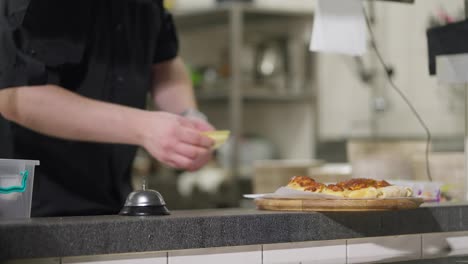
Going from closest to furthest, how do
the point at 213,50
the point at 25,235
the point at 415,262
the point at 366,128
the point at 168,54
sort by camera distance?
the point at 25,235 → the point at 415,262 → the point at 168,54 → the point at 366,128 → the point at 213,50

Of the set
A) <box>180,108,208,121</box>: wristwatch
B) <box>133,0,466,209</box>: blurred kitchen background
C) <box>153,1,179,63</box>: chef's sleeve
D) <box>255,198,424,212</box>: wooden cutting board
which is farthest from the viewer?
<box>133,0,466,209</box>: blurred kitchen background

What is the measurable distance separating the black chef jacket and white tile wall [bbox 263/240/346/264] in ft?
2.30

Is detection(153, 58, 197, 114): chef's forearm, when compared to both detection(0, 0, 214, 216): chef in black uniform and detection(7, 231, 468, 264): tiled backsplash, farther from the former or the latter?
detection(7, 231, 468, 264): tiled backsplash

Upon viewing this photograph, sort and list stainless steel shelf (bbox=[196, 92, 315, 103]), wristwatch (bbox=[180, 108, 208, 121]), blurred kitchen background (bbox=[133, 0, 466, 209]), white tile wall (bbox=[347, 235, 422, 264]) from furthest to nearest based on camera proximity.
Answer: stainless steel shelf (bbox=[196, 92, 315, 103]) → blurred kitchen background (bbox=[133, 0, 466, 209]) → wristwatch (bbox=[180, 108, 208, 121]) → white tile wall (bbox=[347, 235, 422, 264])

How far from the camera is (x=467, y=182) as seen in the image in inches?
83.1

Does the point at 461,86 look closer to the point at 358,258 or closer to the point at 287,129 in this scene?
the point at 287,129

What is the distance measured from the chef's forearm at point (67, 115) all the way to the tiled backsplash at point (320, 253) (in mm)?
533

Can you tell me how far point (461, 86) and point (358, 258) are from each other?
219 centimetres

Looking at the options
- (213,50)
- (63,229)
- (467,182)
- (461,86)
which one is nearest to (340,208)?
(63,229)

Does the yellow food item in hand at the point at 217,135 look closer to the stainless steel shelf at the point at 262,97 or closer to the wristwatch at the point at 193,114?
the wristwatch at the point at 193,114

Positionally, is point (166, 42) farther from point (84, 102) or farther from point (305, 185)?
point (305, 185)

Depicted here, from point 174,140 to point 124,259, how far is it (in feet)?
1.79

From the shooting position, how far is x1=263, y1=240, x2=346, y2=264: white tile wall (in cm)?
152

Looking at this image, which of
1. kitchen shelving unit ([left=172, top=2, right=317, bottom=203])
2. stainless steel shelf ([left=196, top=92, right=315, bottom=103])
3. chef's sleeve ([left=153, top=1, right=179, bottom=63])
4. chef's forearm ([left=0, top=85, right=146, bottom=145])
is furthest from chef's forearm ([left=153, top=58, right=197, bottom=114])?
stainless steel shelf ([left=196, top=92, right=315, bottom=103])
